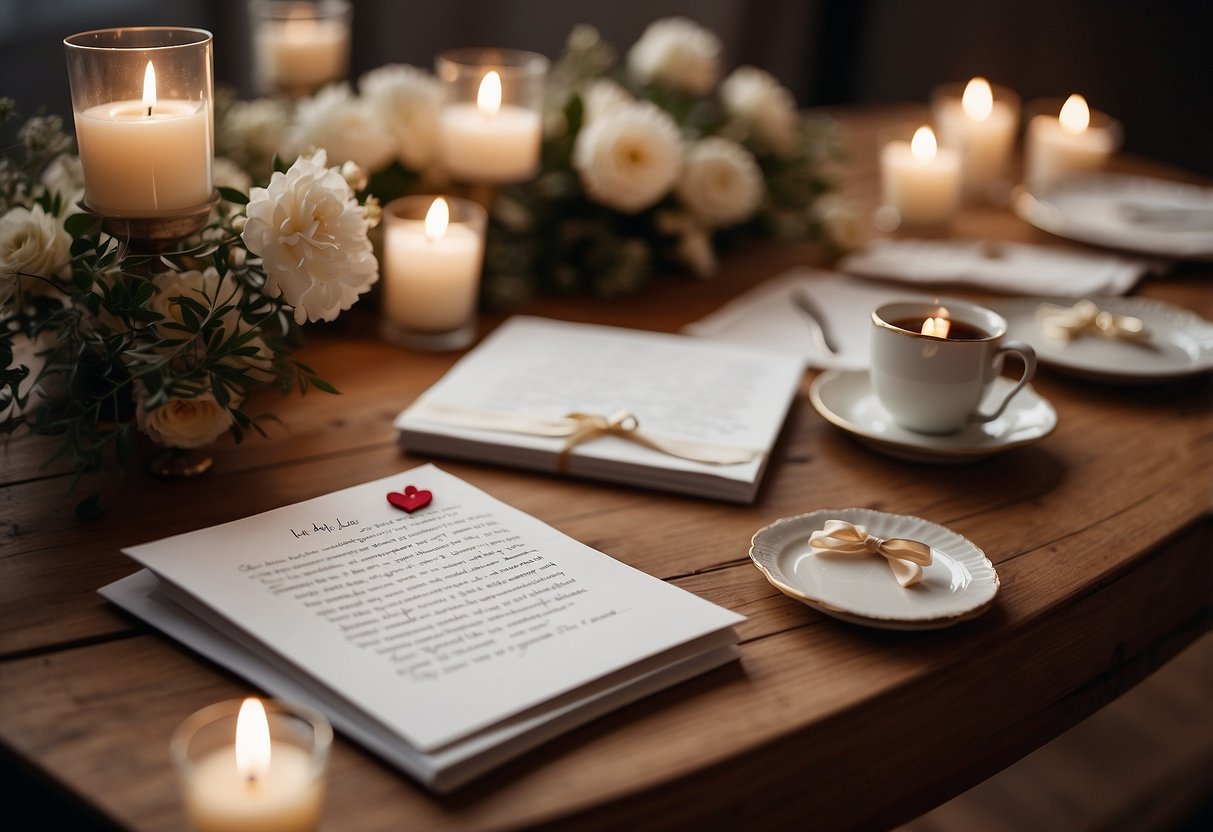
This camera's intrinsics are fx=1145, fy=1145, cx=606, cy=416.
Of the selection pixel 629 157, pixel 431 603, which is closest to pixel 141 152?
pixel 431 603

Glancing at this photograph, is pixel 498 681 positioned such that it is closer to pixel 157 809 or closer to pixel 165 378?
pixel 157 809

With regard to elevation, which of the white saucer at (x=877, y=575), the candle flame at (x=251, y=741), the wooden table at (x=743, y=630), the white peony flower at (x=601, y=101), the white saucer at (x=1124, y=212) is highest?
the white peony flower at (x=601, y=101)

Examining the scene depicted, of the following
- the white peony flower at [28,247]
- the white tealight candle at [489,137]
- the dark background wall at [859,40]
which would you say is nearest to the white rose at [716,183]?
the white tealight candle at [489,137]

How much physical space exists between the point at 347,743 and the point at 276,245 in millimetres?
448

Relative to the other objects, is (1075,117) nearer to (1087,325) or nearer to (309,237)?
(1087,325)

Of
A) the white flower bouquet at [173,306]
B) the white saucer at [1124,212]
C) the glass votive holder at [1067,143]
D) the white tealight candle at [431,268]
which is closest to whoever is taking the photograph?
the white flower bouquet at [173,306]

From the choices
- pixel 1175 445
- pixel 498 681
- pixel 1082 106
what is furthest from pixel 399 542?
pixel 1082 106

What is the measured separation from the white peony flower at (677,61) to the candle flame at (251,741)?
1.43 metres

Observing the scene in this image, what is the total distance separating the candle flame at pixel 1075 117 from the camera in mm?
2080

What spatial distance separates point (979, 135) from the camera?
2068mm

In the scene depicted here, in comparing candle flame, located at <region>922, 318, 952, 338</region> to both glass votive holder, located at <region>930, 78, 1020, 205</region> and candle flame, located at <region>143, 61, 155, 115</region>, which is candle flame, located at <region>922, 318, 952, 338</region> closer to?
candle flame, located at <region>143, 61, 155, 115</region>

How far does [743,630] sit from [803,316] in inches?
29.1

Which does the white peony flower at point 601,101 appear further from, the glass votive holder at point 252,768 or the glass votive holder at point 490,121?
the glass votive holder at point 252,768

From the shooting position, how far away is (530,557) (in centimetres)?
91
